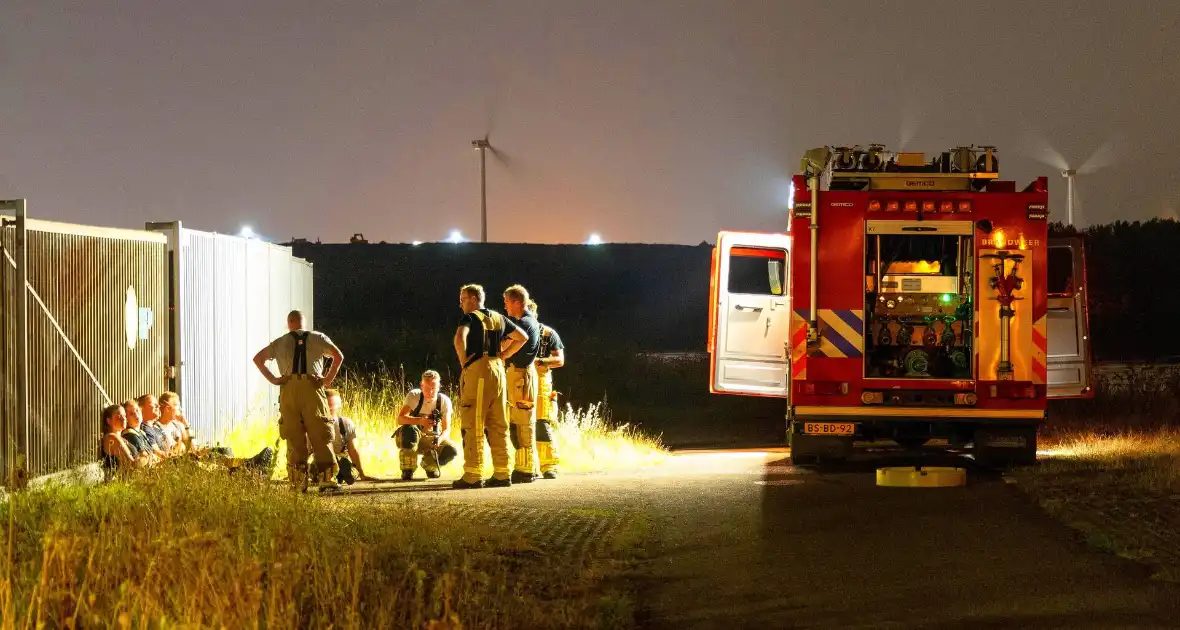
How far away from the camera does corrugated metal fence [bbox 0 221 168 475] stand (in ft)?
34.6

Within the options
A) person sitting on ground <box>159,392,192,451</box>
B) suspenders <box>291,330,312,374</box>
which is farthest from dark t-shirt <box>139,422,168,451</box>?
suspenders <box>291,330,312,374</box>

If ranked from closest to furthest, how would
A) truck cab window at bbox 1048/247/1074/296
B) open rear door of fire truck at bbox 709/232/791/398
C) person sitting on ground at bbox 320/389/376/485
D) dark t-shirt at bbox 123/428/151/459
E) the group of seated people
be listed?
1. the group of seated people
2. dark t-shirt at bbox 123/428/151/459
3. person sitting on ground at bbox 320/389/376/485
4. open rear door of fire truck at bbox 709/232/791/398
5. truck cab window at bbox 1048/247/1074/296

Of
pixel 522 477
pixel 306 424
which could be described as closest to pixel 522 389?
pixel 522 477

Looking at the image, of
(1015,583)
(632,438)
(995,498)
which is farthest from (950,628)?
(632,438)

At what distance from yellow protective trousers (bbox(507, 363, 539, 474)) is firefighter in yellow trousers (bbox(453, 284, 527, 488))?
418mm

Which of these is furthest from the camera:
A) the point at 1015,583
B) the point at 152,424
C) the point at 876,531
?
the point at 152,424

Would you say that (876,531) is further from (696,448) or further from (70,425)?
(696,448)

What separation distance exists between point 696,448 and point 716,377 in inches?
183

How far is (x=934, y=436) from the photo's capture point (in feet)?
43.9

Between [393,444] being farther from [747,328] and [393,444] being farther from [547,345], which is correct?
[747,328]

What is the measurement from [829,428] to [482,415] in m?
3.29

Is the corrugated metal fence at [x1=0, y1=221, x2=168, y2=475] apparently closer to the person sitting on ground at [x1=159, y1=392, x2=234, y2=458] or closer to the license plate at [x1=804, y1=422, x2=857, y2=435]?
the person sitting on ground at [x1=159, y1=392, x2=234, y2=458]

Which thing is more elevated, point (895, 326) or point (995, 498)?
point (895, 326)

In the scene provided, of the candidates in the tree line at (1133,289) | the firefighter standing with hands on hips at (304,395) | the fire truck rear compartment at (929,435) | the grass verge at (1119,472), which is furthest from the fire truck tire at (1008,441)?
the tree line at (1133,289)
